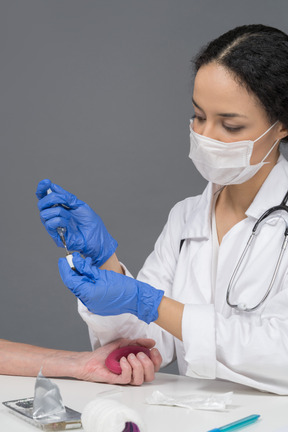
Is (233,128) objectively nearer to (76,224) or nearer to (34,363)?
(76,224)

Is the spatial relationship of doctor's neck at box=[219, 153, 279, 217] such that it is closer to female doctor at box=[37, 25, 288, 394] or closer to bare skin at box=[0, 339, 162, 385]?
female doctor at box=[37, 25, 288, 394]

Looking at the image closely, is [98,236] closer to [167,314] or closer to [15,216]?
[167,314]

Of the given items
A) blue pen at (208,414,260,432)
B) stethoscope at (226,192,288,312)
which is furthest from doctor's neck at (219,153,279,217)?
blue pen at (208,414,260,432)

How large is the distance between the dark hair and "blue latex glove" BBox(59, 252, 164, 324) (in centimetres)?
63

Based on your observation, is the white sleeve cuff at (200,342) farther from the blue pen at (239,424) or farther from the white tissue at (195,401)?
the blue pen at (239,424)

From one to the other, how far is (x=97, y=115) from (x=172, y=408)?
2.26 meters

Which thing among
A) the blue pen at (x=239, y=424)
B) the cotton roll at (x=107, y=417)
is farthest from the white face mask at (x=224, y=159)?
the cotton roll at (x=107, y=417)

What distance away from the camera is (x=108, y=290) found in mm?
1698

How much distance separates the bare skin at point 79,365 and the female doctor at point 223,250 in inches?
4.0

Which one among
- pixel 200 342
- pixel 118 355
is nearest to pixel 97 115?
pixel 118 355

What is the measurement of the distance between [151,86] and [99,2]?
0.51 metres

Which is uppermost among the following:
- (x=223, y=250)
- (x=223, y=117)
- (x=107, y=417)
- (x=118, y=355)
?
(x=223, y=117)

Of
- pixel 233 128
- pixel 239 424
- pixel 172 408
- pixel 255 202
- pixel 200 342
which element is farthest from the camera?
pixel 255 202

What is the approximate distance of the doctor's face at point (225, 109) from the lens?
1.85m
